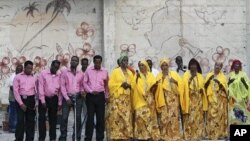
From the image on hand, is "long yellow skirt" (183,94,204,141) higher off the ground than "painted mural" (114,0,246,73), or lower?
lower

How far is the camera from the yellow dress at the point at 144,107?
472 inches

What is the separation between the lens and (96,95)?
11.9m

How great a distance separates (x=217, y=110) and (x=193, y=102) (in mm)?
762

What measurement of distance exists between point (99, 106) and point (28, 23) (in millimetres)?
7310

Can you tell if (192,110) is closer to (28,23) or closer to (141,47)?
(141,47)

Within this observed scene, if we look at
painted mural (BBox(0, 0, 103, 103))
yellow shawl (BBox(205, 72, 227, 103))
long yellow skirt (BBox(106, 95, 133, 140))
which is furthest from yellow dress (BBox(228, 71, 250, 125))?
painted mural (BBox(0, 0, 103, 103))

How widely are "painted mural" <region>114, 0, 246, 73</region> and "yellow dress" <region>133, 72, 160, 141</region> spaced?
6.48 metres

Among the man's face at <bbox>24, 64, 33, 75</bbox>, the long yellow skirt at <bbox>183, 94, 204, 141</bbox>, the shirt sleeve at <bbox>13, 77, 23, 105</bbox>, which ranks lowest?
the long yellow skirt at <bbox>183, 94, 204, 141</bbox>

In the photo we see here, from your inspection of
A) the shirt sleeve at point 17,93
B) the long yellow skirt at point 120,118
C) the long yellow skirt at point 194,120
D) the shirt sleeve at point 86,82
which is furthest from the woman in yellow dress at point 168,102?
the shirt sleeve at point 17,93

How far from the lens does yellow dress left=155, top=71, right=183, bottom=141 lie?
1215cm

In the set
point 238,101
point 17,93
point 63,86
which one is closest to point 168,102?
point 238,101

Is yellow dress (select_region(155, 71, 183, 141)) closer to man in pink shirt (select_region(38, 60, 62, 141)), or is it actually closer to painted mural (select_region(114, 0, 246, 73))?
man in pink shirt (select_region(38, 60, 62, 141))

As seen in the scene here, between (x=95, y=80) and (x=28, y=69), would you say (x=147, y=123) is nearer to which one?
(x=95, y=80)

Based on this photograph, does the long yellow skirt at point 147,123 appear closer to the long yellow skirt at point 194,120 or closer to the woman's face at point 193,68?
the long yellow skirt at point 194,120
